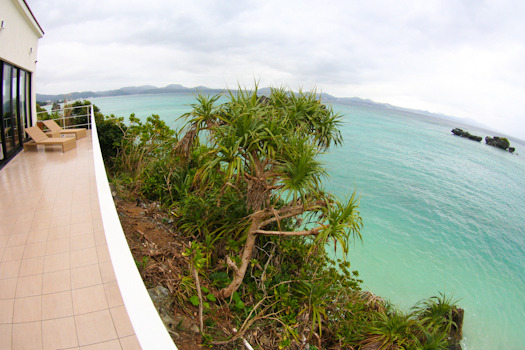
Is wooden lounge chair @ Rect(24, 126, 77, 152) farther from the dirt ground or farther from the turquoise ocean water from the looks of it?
the turquoise ocean water

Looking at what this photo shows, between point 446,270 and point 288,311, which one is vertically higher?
point 288,311

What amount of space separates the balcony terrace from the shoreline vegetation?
73 cm

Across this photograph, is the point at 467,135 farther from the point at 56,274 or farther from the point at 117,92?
the point at 117,92

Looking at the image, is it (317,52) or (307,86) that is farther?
(317,52)

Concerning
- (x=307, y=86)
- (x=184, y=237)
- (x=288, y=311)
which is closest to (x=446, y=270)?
(x=288, y=311)

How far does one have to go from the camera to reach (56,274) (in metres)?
2.88

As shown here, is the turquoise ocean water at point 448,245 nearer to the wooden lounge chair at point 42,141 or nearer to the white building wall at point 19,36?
the wooden lounge chair at point 42,141

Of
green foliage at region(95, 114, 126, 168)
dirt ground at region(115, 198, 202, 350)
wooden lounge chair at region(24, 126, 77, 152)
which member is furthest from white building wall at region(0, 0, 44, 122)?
dirt ground at region(115, 198, 202, 350)

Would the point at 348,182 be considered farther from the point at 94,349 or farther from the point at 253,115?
the point at 94,349

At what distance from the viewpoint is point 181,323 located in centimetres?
317

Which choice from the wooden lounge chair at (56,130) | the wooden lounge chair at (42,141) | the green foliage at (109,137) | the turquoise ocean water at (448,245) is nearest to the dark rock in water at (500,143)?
the turquoise ocean water at (448,245)

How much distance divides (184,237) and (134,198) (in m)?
2.02

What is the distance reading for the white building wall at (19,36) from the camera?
617 centimetres

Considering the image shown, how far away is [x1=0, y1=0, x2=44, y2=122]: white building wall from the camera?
20.2 feet
